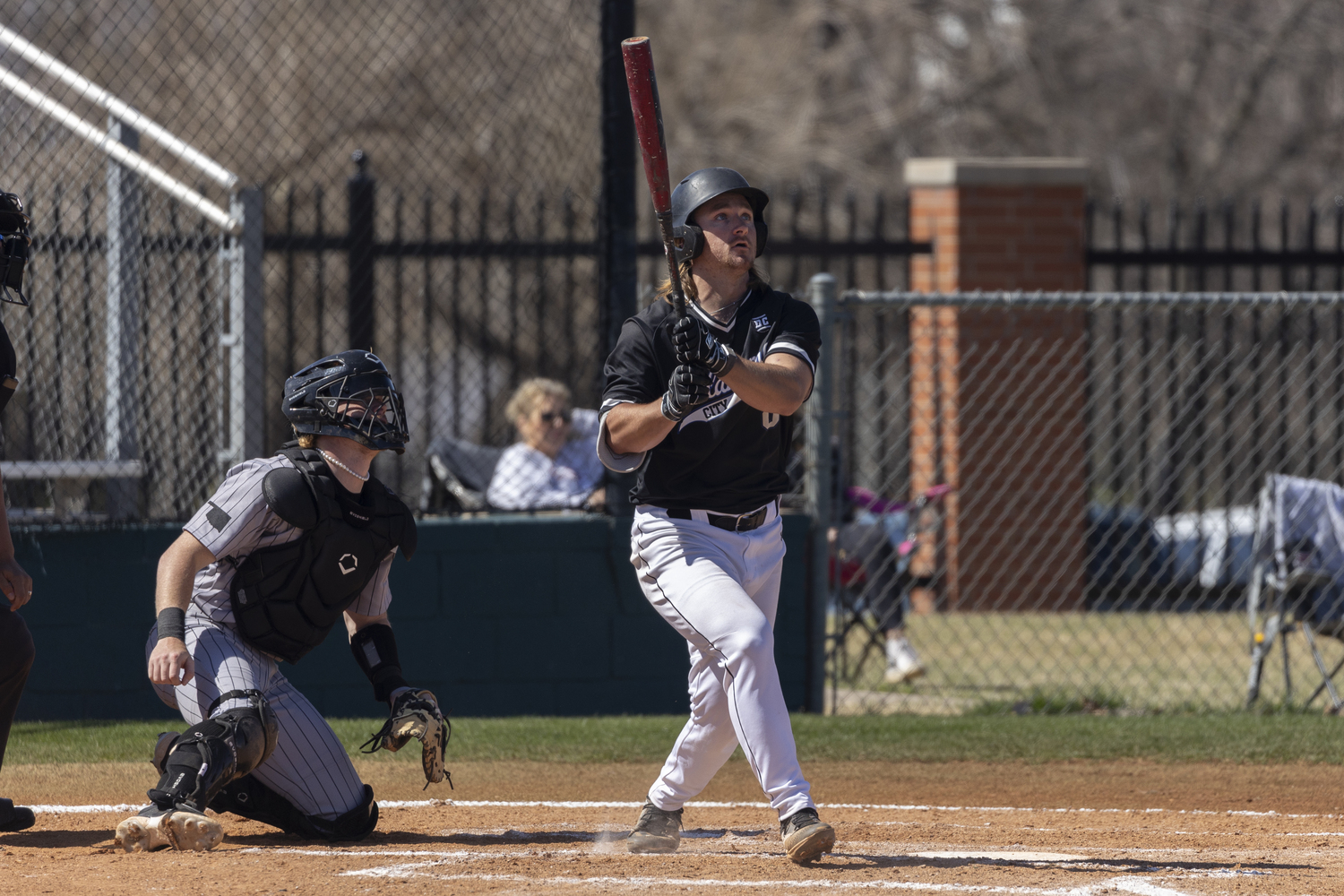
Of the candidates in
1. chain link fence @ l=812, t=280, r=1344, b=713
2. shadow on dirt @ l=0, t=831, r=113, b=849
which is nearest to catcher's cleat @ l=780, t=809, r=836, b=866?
shadow on dirt @ l=0, t=831, r=113, b=849

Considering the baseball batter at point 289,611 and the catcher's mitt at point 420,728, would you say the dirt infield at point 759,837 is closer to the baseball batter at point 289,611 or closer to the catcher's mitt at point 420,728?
the baseball batter at point 289,611

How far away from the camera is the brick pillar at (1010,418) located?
32.5ft

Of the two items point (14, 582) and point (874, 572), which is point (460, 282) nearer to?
point (874, 572)

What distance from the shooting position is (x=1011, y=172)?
10.3m

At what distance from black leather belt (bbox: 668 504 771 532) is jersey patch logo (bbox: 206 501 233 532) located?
3.87 feet

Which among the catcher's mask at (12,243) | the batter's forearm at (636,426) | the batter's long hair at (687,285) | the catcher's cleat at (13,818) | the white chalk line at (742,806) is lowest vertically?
the white chalk line at (742,806)

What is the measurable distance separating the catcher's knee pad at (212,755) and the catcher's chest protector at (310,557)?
10.9 inches

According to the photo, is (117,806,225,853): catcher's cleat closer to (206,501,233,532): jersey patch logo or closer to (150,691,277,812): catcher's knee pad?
(150,691,277,812): catcher's knee pad

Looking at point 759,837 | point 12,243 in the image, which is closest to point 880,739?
point 759,837

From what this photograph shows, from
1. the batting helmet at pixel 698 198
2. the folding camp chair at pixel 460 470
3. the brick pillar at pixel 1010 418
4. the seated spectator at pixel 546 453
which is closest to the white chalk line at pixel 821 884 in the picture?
the batting helmet at pixel 698 198

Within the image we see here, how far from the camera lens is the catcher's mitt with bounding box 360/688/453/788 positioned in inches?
169

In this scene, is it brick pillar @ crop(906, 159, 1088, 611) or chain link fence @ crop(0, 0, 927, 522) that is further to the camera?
brick pillar @ crop(906, 159, 1088, 611)

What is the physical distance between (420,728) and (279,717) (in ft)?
1.70

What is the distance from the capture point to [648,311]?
14.4 ft
